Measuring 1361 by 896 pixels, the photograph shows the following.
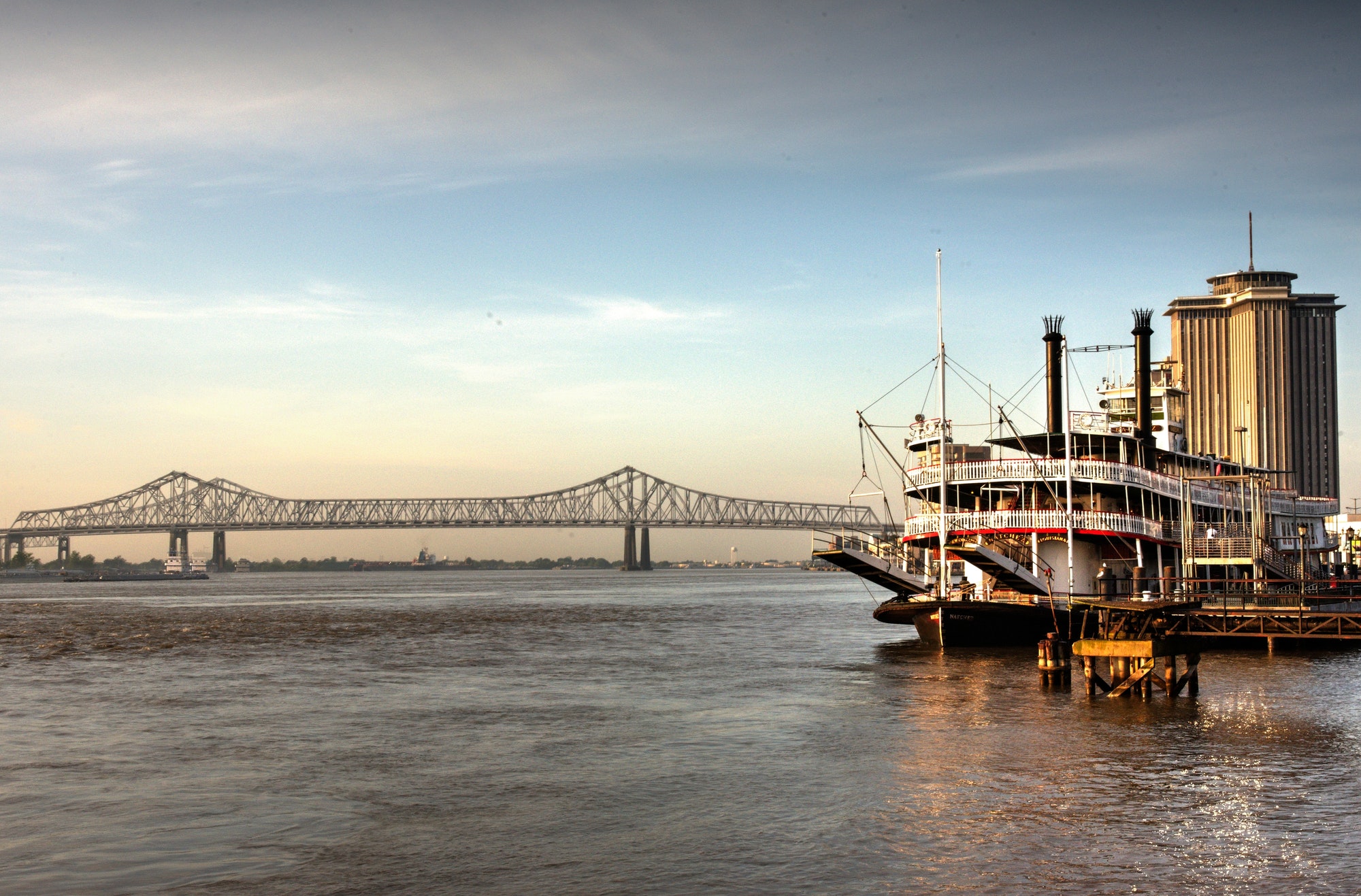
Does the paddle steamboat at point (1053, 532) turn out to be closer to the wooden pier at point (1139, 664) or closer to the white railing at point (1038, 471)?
the white railing at point (1038, 471)

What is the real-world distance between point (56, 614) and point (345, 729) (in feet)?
223

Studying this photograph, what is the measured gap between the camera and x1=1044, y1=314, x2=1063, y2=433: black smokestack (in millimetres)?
53625

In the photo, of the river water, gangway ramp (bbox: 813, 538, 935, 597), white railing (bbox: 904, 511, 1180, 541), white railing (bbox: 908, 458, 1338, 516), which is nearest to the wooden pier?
the river water

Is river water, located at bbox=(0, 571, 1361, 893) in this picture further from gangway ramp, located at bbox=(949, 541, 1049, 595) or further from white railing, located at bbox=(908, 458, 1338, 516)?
white railing, located at bbox=(908, 458, 1338, 516)

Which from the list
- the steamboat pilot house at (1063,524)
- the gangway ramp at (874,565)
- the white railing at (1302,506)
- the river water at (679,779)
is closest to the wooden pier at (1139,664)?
the river water at (679,779)

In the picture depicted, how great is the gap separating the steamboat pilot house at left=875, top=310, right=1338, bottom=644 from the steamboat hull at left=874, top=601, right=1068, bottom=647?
5cm

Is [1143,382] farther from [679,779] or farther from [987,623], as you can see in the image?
[679,779]

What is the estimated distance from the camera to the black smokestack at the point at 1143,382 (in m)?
50.6

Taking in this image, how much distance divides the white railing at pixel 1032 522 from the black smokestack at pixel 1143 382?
651cm

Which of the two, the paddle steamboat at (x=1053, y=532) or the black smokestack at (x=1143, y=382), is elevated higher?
the black smokestack at (x=1143, y=382)

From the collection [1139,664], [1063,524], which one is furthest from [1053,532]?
[1139,664]

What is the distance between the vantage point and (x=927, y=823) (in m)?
16.7

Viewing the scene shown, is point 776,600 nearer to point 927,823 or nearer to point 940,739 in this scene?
point 940,739

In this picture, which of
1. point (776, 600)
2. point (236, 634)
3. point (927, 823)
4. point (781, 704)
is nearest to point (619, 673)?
point (781, 704)
